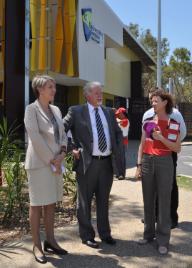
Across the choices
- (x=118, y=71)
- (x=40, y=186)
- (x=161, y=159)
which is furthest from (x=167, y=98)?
(x=118, y=71)

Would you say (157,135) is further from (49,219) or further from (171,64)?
(171,64)

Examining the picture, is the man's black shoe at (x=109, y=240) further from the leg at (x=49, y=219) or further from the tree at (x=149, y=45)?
the tree at (x=149, y=45)

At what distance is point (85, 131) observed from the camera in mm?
5441

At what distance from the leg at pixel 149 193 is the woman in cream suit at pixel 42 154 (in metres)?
1.04

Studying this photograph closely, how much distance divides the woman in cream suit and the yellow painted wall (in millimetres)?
21965

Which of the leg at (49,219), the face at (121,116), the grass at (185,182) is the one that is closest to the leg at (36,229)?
the leg at (49,219)

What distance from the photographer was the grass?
10.0 metres

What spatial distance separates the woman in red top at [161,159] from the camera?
5.33m

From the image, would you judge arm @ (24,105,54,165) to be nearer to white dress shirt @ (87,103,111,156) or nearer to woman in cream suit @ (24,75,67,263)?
woman in cream suit @ (24,75,67,263)

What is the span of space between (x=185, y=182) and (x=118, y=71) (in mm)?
20090

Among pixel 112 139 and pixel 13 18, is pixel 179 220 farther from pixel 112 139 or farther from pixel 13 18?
pixel 13 18

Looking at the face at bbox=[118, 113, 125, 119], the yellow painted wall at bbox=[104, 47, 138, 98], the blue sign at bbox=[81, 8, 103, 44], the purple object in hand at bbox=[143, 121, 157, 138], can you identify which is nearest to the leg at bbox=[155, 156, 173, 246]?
the purple object in hand at bbox=[143, 121, 157, 138]

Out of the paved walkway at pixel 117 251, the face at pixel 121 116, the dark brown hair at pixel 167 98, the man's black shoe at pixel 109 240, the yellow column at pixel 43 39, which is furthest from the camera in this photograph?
the yellow column at pixel 43 39

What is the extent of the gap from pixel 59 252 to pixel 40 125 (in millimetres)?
1415
